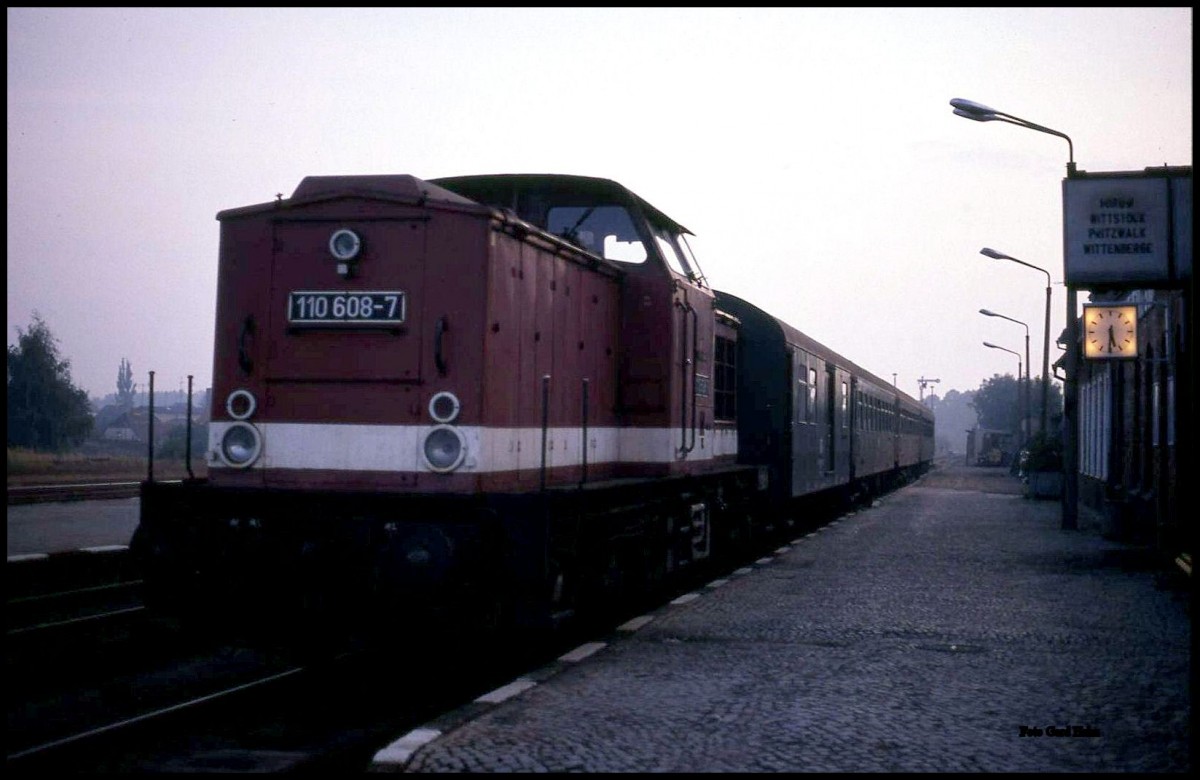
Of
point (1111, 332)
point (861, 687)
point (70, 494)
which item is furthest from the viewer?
point (70, 494)

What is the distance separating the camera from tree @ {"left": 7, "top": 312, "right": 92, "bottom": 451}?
66312 mm

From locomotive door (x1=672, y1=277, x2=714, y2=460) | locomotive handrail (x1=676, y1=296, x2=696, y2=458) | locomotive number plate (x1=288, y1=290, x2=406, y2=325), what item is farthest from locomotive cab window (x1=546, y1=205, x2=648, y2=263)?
locomotive number plate (x1=288, y1=290, x2=406, y2=325)

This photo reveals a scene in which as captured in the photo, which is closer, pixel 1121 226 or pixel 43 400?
pixel 1121 226

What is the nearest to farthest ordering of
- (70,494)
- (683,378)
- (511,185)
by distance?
(511,185), (683,378), (70,494)

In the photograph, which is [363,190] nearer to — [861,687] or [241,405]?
[241,405]

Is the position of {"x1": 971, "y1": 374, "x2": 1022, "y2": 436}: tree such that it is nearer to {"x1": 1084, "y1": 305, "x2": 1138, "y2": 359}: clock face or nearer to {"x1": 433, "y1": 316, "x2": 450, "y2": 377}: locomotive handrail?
{"x1": 1084, "y1": 305, "x2": 1138, "y2": 359}: clock face

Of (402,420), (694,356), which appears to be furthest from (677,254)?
(402,420)

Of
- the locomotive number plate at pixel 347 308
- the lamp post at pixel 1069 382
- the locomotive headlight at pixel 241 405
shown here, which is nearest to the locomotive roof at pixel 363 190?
the locomotive number plate at pixel 347 308

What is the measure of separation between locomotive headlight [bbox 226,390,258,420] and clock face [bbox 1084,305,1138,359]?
545 inches

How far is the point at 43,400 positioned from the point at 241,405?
6655 centimetres

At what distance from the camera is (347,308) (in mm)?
7684

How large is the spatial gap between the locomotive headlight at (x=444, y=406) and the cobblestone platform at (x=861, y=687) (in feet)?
5.68

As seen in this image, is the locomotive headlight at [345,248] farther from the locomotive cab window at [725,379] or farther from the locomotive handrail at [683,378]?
the locomotive cab window at [725,379]

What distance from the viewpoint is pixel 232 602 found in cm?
709
